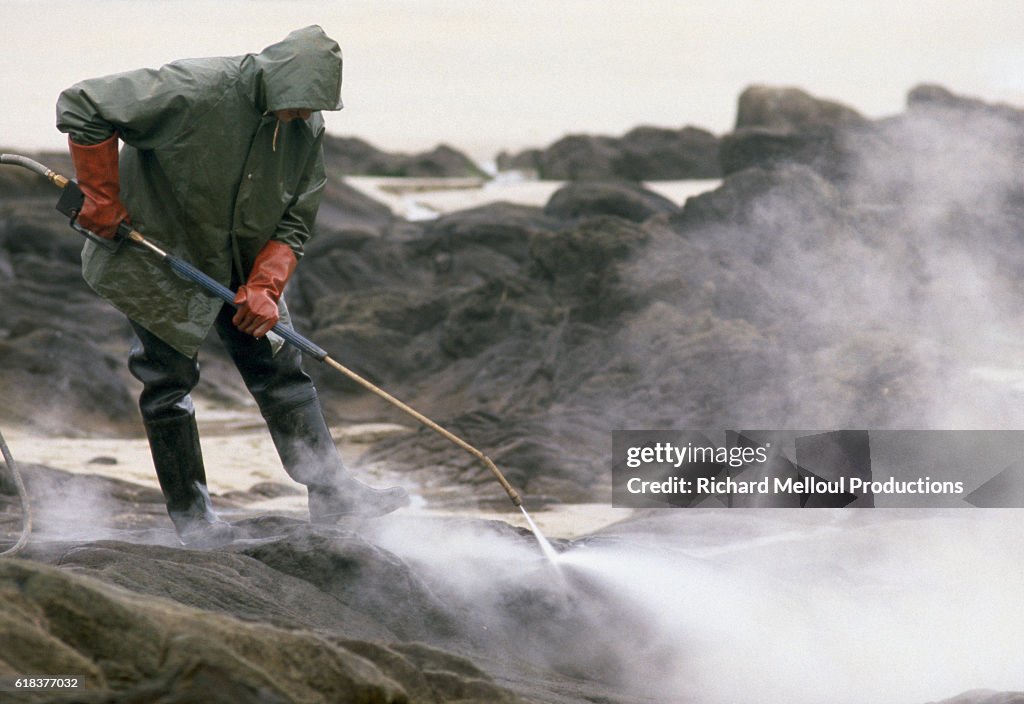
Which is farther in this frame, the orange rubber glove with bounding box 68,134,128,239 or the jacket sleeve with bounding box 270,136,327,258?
the jacket sleeve with bounding box 270,136,327,258

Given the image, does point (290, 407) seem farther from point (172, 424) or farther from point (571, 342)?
point (571, 342)

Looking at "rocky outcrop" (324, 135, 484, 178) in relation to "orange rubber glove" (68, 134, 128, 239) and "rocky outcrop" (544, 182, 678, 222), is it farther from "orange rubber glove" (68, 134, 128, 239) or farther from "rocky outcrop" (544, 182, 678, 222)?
"orange rubber glove" (68, 134, 128, 239)

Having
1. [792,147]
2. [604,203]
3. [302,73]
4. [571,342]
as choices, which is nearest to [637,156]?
[604,203]

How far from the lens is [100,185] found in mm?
4676

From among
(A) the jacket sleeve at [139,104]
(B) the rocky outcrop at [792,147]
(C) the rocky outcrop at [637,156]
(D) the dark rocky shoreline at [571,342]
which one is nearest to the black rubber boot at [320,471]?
(D) the dark rocky shoreline at [571,342]

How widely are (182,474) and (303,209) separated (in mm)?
990

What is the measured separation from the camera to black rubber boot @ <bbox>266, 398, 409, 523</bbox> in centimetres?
514

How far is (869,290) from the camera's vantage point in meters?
10.5

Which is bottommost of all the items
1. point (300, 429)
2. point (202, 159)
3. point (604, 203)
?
point (300, 429)

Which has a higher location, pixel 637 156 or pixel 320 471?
pixel 637 156

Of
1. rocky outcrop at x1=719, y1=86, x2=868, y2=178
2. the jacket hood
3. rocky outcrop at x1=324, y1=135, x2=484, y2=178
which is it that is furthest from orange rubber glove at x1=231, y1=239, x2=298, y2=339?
rocky outcrop at x1=324, y1=135, x2=484, y2=178

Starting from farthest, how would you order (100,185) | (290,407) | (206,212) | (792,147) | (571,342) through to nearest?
(792,147) → (571,342) → (290,407) → (206,212) → (100,185)

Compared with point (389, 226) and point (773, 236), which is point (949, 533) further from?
point (389, 226)

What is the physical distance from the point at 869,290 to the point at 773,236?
1122 millimetres
